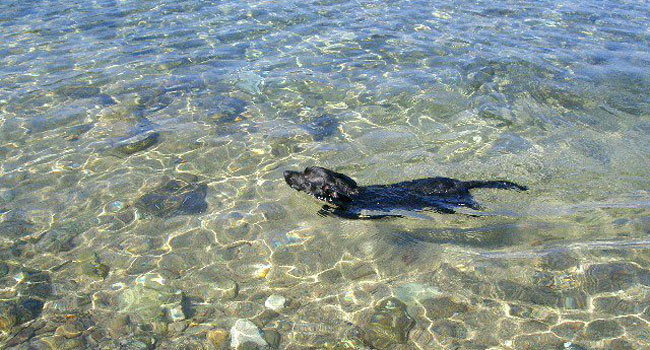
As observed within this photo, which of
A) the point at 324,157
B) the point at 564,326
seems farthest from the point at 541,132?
the point at 564,326

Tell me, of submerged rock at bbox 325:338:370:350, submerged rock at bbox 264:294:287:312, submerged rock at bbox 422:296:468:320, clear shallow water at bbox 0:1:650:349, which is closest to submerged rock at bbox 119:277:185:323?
clear shallow water at bbox 0:1:650:349

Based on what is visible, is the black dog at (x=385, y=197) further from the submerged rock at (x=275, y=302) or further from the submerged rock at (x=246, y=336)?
the submerged rock at (x=246, y=336)

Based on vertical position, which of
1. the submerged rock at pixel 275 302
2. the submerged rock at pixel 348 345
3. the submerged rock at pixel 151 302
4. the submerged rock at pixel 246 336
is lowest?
the submerged rock at pixel 151 302

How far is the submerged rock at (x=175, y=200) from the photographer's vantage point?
259 inches

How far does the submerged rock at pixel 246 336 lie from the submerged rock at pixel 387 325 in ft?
3.20

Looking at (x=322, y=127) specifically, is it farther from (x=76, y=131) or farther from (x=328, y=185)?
(x=76, y=131)

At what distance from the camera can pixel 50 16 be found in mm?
14180

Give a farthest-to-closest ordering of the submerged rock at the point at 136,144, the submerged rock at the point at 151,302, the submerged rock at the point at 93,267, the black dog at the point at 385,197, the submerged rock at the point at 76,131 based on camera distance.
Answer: the submerged rock at the point at 76,131 < the submerged rock at the point at 136,144 < the black dog at the point at 385,197 < the submerged rock at the point at 93,267 < the submerged rock at the point at 151,302

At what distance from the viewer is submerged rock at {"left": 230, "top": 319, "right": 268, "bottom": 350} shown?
4.58 meters

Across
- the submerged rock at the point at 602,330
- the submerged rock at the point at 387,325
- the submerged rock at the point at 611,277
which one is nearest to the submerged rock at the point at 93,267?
the submerged rock at the point at 387,325

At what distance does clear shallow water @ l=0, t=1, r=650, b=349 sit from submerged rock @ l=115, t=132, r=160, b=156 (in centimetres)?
4

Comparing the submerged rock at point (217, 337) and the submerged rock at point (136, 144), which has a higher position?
the submerged rock at point (136, 144)

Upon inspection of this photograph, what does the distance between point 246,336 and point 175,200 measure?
9.04ft

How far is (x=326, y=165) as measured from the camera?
7.54 meters
